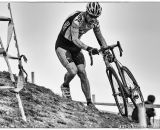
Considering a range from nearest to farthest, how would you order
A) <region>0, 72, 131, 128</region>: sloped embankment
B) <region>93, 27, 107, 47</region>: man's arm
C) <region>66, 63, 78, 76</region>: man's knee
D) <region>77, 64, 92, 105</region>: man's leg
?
1. <region>0, 72, 131, 128</region>: sloped embankment
2. <region>66, 63, 78, 76</region>: man's knee
3. <region>77, 64, 92, 105</region>: man's leg
4. <region>93, 27, 107, 47</region>: man's arm

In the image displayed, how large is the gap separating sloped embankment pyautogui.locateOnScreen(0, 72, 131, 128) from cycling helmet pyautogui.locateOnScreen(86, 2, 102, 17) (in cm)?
166

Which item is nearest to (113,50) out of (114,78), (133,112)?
(114,78)

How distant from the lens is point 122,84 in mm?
7723

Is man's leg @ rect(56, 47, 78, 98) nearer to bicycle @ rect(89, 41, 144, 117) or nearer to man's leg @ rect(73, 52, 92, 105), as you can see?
man's leg @ rect(73, 52, 92, 105)

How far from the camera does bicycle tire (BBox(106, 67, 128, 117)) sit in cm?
781

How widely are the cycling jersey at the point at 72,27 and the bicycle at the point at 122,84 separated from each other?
557mm

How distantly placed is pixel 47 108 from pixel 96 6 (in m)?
1.97

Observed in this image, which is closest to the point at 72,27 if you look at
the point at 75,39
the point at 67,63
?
the point at 75,39

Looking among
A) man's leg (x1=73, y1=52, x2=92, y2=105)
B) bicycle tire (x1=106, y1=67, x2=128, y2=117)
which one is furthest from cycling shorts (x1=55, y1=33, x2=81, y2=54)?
bicycle tire (x1=106, y1=67, x2=128, y2=117)

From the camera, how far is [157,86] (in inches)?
→ 340

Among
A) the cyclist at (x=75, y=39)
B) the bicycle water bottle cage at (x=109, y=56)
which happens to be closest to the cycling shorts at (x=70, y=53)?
the cyclist at (x=75, y=39)

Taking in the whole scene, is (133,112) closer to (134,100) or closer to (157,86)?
(134,100)

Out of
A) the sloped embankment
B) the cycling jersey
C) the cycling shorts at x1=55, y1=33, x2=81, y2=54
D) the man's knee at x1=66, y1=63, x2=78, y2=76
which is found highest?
the cycling jersey

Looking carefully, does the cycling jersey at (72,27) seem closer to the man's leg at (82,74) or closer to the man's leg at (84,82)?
the man's leg at (82,74)
